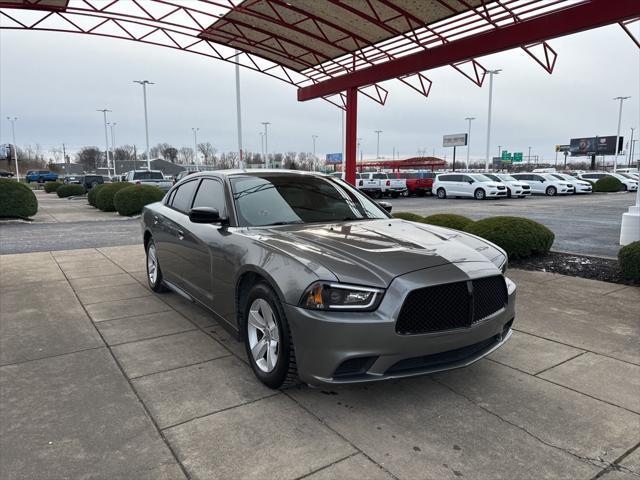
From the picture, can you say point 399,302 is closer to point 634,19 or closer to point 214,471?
point 214,471

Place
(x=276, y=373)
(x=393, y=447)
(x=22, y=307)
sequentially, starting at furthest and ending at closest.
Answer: (x=22, y=307) → (x=276, y=373) → (x=393, y=447)

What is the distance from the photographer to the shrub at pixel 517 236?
24.9 feet

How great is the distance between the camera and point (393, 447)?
2686 mm

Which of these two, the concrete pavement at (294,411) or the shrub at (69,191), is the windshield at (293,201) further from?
the shrub at (69,191)

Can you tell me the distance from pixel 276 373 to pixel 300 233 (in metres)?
1.10

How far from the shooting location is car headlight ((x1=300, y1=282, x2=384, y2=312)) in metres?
2.87

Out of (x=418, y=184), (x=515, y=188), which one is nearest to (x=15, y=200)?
(x=418, y=184)

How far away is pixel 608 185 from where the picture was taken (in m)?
33.8

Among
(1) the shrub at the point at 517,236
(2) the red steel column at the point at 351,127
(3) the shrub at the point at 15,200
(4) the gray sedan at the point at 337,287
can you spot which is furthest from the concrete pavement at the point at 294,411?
(2) the red steel column at the point at 351,127

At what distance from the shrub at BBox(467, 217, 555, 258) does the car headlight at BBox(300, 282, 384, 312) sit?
5380 mm

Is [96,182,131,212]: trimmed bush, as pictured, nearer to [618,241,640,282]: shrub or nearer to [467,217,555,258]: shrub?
[467,217,555,258]: shrub

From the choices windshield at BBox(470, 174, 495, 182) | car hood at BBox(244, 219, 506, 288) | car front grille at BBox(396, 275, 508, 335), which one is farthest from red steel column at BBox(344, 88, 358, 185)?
car front grille at BBox(396, 275, 508, 335)

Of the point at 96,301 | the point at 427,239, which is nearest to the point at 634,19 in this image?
the point at 427,239

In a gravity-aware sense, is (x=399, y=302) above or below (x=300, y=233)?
below
